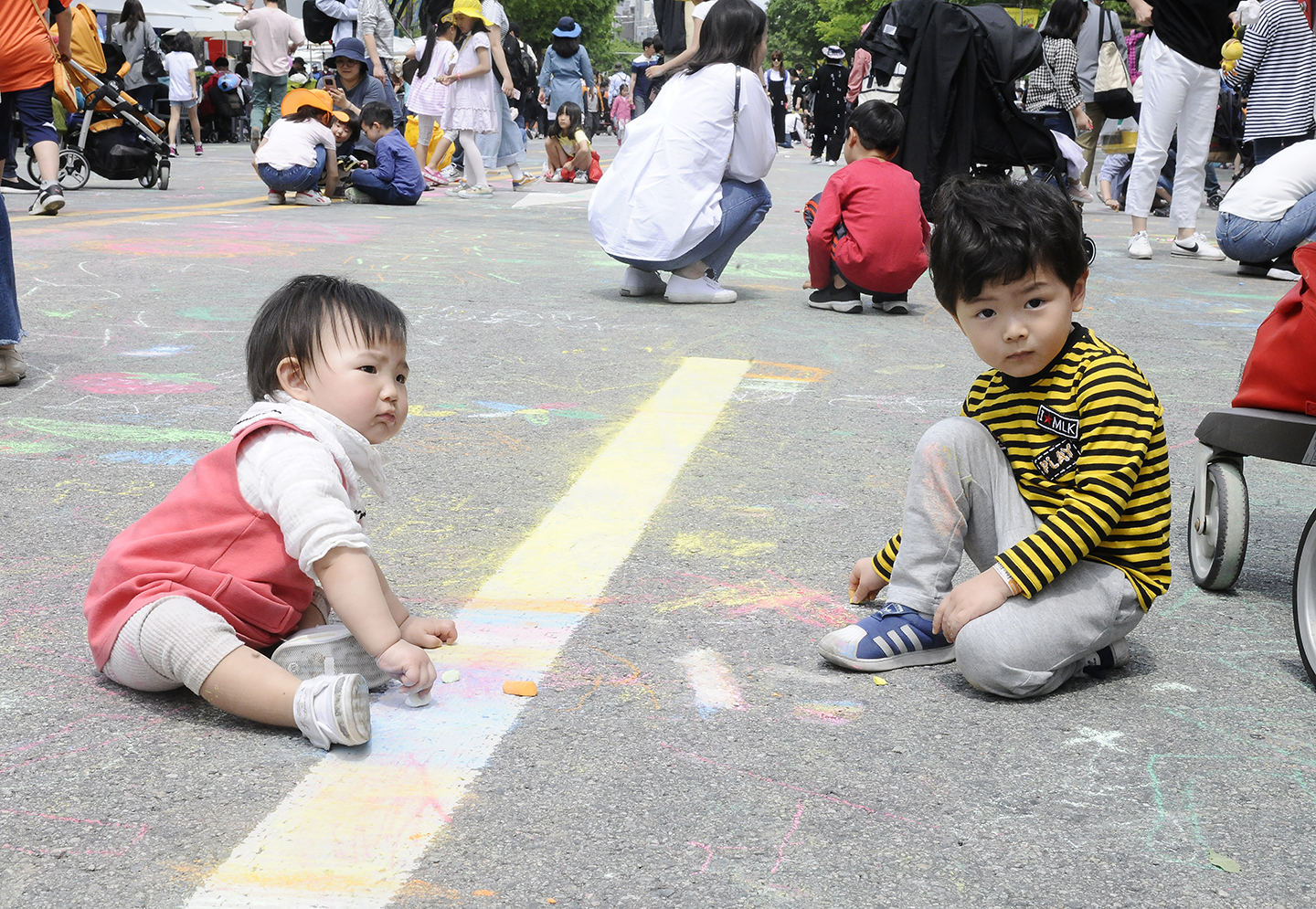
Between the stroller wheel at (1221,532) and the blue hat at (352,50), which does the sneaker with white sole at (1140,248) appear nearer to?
the stroller wheel at (1221,532)

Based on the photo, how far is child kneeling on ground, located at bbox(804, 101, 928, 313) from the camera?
257 inches

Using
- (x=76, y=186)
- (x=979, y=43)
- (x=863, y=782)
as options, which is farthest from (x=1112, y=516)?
(x=76, y=186)

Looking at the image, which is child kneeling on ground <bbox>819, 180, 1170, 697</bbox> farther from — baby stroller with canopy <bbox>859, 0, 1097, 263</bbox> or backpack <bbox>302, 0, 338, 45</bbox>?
backpack <bbox>302, 0, 338, 45</bbox>

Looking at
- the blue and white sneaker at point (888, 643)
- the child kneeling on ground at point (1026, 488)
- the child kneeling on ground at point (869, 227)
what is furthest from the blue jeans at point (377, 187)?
the blue and white sneaker at point (888, 643)

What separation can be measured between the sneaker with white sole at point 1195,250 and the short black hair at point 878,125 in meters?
3.72

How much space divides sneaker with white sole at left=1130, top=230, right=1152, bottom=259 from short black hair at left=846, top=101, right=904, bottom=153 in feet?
10.4

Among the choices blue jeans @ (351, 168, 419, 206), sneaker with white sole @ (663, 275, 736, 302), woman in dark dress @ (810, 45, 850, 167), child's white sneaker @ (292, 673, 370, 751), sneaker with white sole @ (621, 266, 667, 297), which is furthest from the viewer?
woman in dark dress @ (810, 45, 850, 167)

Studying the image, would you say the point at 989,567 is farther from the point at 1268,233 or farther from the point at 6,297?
the point at 1268,233

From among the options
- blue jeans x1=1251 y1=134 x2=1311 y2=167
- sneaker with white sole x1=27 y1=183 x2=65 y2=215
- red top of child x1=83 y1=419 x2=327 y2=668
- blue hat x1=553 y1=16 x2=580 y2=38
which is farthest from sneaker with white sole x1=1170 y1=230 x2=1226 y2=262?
blue hat x1=553 y1=16 x2=580 y2=38

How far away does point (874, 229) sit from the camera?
21.4 feet

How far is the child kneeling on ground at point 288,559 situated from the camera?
2.12 metres

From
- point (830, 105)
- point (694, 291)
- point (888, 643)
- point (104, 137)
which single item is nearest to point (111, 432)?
point (888, 643)

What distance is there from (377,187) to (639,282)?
5.12m

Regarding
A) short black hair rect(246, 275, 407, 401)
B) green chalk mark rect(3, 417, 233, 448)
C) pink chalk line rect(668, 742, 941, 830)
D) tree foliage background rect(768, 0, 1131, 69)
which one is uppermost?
short black hair rect(246, 275, 407, 401)
